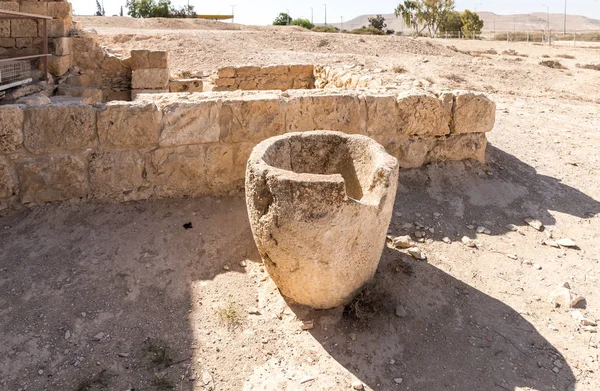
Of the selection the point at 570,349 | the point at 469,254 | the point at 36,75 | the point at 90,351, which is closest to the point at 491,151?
the point at 469,254

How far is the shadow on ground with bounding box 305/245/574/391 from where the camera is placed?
2781mm

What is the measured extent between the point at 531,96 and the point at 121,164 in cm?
1029

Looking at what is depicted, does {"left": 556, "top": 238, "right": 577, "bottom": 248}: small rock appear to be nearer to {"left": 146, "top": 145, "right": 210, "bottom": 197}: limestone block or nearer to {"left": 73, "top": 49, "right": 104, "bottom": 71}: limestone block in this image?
{"left": 146, "top": 145, "right": 210, "bottom": 197}: limestone block

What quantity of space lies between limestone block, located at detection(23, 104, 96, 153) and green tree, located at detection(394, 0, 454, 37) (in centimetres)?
4557

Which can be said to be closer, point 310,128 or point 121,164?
point 121,164

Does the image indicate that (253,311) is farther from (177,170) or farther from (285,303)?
(177,170)

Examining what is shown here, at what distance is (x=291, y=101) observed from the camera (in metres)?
4.52

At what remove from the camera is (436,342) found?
3.03 meters

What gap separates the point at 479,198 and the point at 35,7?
9439mm

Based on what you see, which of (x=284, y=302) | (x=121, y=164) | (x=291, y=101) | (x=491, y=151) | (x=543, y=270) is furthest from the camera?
(x=491, y=151)

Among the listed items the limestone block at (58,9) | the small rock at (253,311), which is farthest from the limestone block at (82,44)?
the small rock at (253,311)

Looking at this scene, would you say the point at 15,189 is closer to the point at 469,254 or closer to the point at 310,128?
the point at 310,128

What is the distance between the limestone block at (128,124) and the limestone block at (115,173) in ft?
0.33

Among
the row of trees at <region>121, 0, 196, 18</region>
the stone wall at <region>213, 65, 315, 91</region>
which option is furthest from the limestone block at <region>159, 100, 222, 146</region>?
the row of trees at <region>121, 0, 196, 18</region>
